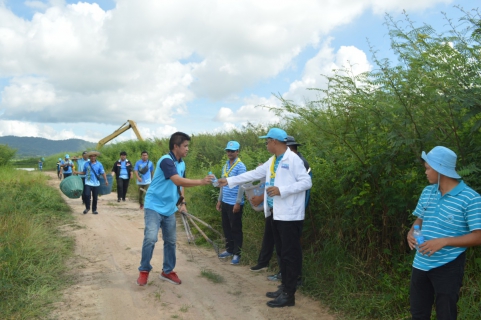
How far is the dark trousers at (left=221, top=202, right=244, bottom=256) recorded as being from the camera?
7.12m

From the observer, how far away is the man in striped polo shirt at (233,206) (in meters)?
6.98

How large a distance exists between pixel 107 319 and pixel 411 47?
4.57 m

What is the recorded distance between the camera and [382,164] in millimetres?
4789

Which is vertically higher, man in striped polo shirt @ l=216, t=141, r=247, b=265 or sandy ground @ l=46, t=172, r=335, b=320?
man in striped polo shirt @ l=216, t=141, r=247, b=265

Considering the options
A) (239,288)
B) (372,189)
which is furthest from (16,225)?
(372,189)

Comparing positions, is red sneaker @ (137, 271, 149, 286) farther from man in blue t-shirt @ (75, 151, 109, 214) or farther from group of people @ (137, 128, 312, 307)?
man in blue t-shirt @ (75, 151, 109, 214)

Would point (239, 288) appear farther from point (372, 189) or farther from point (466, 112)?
point (466, 112)

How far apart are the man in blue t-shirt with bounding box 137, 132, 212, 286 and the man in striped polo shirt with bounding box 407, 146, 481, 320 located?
298 centimetres

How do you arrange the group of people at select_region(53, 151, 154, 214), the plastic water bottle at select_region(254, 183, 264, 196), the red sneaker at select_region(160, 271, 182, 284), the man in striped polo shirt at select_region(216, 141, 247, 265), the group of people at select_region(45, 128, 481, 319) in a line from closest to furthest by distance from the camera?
the group of people at select_region(45, 128, 481, 319)
the red sneaker at select_region(160, 271, 182, 284)
the plastic water bottle at select_region(254, 183, 264, 196)
the man in striped polo shirt at select_region(216, 141, 247, 265)
the group of people at select_region(53, 151, 154, 214)

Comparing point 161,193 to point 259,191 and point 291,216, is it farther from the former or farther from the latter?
point 291,216

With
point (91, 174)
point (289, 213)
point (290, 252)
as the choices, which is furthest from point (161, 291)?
point (91, 174)

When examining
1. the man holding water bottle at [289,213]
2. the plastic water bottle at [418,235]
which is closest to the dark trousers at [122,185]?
the man holding water bottle at [289,213]

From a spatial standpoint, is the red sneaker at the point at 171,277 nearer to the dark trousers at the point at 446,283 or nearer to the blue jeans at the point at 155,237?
the blue jeans at the point at 155,237

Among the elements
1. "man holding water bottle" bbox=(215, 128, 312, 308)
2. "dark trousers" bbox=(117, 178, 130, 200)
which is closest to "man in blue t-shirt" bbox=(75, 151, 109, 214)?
"dark trousers" bbox=(117, 178, 130, 200)
